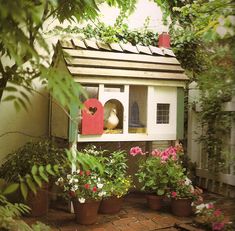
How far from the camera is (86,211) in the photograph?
3186 mm

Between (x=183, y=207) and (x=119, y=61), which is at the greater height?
(x=119, y=61)

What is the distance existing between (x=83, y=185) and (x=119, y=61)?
1.46 m

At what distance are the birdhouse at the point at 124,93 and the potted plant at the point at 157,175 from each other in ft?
0.88

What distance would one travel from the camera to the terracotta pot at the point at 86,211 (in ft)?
10.4

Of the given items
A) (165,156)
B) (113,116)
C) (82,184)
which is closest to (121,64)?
(113,116)

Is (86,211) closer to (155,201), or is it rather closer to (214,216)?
(155,201)

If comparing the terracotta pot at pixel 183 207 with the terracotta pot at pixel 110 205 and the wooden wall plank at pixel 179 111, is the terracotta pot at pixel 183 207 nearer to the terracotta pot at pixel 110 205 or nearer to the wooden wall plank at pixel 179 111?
the terracotta pot at pixel 110 205

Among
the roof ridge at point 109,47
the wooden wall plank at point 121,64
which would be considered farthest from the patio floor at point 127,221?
the roof ridge at point 109,47

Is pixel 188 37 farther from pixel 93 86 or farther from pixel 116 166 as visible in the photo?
pixel 116 166

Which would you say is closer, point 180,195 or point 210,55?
point 210,55

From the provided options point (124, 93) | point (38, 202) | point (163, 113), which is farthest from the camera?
point (163, 113)

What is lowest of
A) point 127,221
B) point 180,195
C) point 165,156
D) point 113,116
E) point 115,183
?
point 127,221

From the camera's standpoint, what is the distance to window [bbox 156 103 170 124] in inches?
156

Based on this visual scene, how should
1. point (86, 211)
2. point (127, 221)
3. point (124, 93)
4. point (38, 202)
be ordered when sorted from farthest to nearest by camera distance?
point (124, 93) → point (38, 202) → point (127, 221) → point (86, 211)
